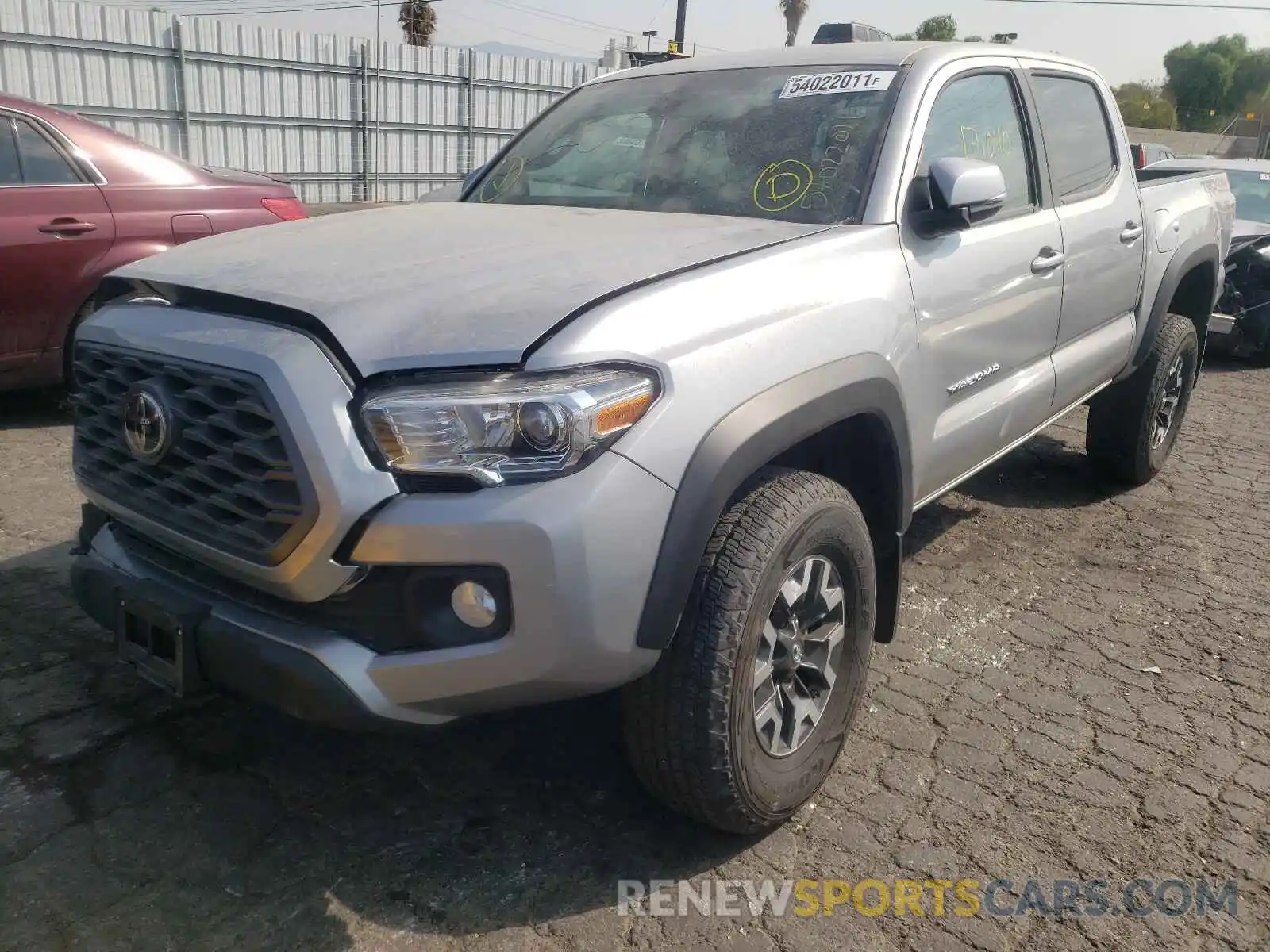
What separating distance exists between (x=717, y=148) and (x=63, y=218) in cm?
364

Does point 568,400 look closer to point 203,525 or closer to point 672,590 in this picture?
point 672,590

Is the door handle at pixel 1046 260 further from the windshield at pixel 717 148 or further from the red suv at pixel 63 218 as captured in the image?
the red suv at pixel 63 218

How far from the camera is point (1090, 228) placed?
4.07 m

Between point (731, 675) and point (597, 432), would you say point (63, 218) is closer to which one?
point (597, 432)

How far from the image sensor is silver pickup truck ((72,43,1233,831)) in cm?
202

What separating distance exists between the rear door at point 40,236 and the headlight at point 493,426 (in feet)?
13.2

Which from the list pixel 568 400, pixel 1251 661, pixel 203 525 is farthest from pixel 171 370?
pixel 1251 661

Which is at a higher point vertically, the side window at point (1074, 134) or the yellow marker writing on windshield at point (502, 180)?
the side window at point (1074, 134)

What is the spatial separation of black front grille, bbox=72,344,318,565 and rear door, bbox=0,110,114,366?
312 cm

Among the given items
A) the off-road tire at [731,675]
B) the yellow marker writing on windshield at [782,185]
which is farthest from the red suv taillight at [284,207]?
the off-road tire at [731,675]

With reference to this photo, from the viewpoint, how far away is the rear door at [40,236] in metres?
5.14

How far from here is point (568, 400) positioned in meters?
2.01

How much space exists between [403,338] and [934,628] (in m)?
2.40

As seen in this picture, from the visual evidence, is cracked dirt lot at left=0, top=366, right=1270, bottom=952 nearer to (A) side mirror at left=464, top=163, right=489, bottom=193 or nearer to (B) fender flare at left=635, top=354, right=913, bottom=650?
(B) fender flare at left=635, top=354, right=913, bottom=650
